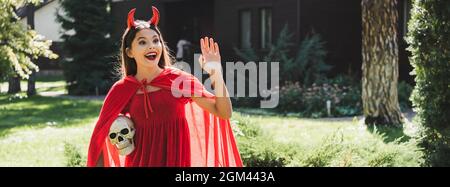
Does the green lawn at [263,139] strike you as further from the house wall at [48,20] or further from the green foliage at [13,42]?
the house wall at [48,20]

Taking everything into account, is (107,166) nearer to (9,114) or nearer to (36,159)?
(36,159)

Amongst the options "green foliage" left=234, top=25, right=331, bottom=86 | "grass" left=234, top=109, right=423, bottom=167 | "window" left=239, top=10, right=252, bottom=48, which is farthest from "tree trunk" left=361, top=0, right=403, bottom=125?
"window" left=239, top=10, right=252, bottom=48

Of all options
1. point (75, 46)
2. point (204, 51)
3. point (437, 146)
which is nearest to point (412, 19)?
point (437, 146)

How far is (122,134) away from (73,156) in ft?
11.8

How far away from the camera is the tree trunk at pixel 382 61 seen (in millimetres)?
9539

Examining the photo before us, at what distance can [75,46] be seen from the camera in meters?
18.0

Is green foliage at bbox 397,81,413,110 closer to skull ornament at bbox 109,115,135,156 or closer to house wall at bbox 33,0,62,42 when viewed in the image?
skull ornament at bbox 109,115,135,156

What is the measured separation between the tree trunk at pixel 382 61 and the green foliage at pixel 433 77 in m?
3.07

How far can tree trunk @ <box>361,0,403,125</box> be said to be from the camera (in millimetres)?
9539

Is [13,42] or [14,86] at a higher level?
[13,42]

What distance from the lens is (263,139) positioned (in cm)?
645

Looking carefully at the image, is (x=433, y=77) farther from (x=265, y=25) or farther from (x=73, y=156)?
(x=265, y=25)

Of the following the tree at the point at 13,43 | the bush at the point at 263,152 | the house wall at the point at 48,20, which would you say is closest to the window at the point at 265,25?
the tree at the point at 13,43

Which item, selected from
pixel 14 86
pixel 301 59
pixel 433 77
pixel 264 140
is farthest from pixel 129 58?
pixel 14 86
